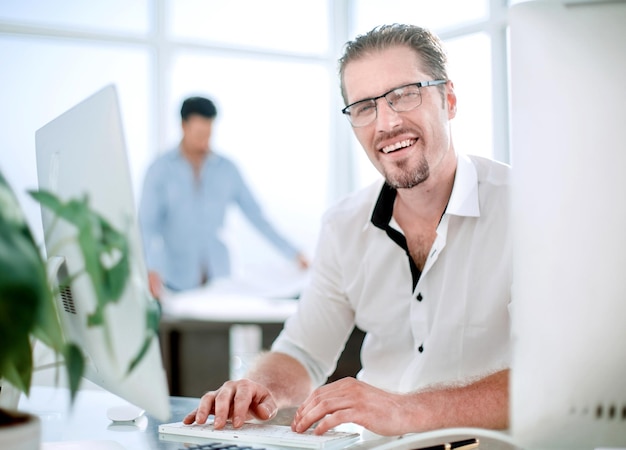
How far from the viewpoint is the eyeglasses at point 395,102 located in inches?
64.4

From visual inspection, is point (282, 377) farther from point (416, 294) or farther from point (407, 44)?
point (407, 44)

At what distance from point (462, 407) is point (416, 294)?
1.44 ft

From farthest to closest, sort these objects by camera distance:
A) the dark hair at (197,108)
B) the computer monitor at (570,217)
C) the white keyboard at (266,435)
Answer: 1. the dark hair at (197,108)
2. the white keyboard at (266,435)
3. the computer monitor at (570,217)

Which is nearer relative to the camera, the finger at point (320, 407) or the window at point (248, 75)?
the finger at point (320, 407)

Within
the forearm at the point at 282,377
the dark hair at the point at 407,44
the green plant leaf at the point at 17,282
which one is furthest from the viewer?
the dark hair at the point at 407,44

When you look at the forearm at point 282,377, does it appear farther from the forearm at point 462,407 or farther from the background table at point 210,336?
the background table at point 210,336

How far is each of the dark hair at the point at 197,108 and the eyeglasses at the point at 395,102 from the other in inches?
110

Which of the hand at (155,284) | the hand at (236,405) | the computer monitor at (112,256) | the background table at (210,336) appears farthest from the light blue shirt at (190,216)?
the computer monitor at (112,256)

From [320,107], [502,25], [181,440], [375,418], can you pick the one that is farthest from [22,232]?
[320,107]

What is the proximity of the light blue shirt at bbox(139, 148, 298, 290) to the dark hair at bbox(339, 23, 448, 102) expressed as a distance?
266 cm

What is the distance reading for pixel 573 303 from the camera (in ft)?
2.36

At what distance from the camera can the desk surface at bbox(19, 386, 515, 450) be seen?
103 centimetres

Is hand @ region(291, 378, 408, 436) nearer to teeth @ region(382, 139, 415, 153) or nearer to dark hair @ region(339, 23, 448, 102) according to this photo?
teeth @ region(382, 139, 415, 153)

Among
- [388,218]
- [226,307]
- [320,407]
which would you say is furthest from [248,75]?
[320,407]
